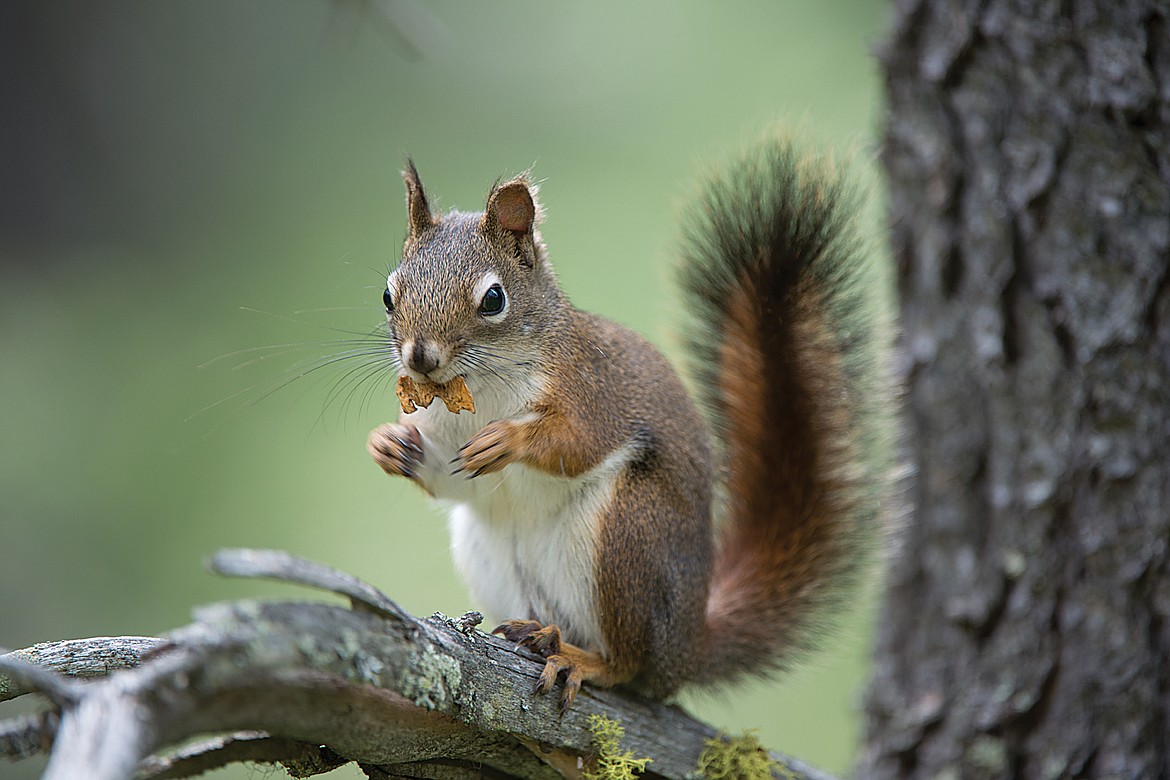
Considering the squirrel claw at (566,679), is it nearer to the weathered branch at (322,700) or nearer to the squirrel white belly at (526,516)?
the weathered branch at (322,700)

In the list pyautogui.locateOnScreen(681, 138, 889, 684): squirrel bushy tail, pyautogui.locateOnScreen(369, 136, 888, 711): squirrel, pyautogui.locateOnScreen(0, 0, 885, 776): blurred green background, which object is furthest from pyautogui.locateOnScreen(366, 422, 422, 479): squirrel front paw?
pyautogui.locateOnScreen(0, 0, 885, 776): blurred green background

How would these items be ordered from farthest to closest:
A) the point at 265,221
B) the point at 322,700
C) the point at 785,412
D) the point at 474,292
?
the point at 265,221, the point at 785,412, the point at 474,292, the point at 322,700

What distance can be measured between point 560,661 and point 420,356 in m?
0.53

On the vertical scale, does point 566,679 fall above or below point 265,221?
below

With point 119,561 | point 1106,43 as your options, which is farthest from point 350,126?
point 1106,43

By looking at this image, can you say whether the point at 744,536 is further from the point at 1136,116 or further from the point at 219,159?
the point at 219,159

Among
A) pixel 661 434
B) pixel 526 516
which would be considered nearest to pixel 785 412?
pixel 661 434

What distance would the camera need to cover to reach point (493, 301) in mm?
1771

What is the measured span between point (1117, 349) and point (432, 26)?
1.38m

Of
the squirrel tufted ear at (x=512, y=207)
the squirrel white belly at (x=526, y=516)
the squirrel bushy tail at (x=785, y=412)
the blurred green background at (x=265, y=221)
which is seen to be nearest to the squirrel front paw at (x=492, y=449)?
the squirrel white belly at (x=526, y=516)

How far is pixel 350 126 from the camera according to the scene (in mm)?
3820

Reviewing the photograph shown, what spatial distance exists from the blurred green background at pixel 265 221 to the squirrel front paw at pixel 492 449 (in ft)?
4.52

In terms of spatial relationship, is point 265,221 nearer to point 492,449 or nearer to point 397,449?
point 397,449

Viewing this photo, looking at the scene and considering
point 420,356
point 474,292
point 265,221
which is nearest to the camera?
point 420,356
